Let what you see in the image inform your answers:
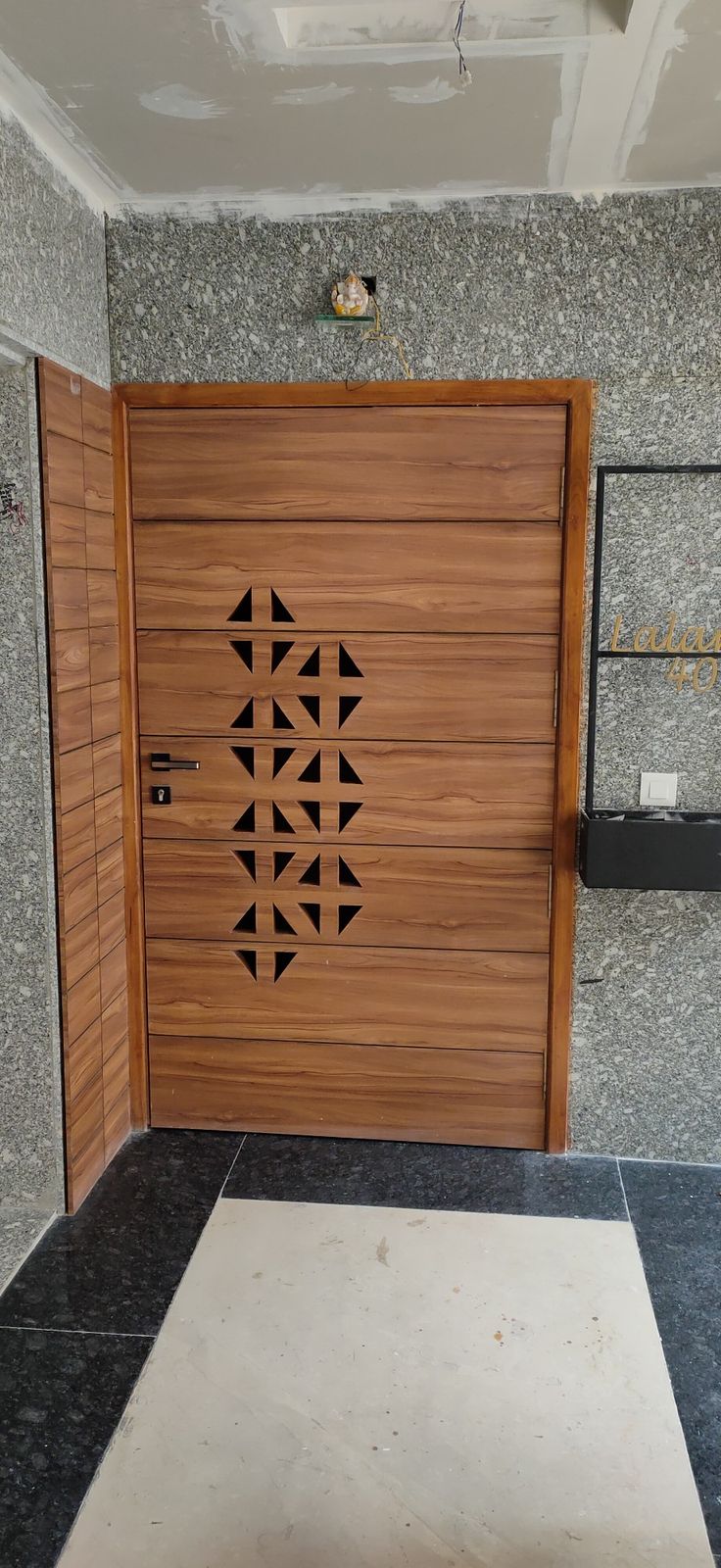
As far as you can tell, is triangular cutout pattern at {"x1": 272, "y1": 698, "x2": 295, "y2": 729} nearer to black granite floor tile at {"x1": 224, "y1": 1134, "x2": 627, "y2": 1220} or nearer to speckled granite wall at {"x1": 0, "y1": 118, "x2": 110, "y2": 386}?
speckled granite wall at {"x1": 0, "y1": 118, "x2": 110, "y2": 386}

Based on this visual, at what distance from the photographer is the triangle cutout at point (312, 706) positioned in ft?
9.45

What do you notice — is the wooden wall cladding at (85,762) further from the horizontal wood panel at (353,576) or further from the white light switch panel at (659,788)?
the white light switch panel at (659,788)

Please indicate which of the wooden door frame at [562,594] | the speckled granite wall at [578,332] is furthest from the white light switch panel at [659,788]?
the wooden door frame at [562,594]

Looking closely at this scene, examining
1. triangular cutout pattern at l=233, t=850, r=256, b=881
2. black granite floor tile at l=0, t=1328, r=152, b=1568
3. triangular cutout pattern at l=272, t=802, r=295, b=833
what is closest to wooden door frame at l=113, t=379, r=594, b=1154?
triangular cutout pattern at l=233, t=850, r=256, b=881

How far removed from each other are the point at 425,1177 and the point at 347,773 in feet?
3.61

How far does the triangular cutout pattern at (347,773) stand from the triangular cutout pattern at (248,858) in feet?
1.11

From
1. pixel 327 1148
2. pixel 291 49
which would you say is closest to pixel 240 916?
pixel 327 1148

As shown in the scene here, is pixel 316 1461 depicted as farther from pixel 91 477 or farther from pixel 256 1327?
pixel 91 477

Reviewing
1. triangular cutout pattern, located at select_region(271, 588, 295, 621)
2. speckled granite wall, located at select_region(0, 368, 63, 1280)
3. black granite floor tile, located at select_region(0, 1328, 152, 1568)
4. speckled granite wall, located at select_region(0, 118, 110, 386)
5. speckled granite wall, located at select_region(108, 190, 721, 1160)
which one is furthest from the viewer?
triangular cutout pattern, located at select_region(271, 588, 295, 621)

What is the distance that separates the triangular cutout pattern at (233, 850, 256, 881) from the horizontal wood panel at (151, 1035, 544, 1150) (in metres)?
0.49

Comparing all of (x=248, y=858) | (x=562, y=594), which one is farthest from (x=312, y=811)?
(x=562, y=594)

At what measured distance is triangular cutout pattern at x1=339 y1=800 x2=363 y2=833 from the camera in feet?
9.51

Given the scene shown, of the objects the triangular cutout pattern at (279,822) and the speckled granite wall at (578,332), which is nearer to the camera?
the speckled granite wall at (578,332)

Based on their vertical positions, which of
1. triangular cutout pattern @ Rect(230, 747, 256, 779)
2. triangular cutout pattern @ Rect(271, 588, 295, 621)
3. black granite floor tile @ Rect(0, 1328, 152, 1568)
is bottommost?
black granite floor tile @ Rect(0, 1328, 152, 1568)
